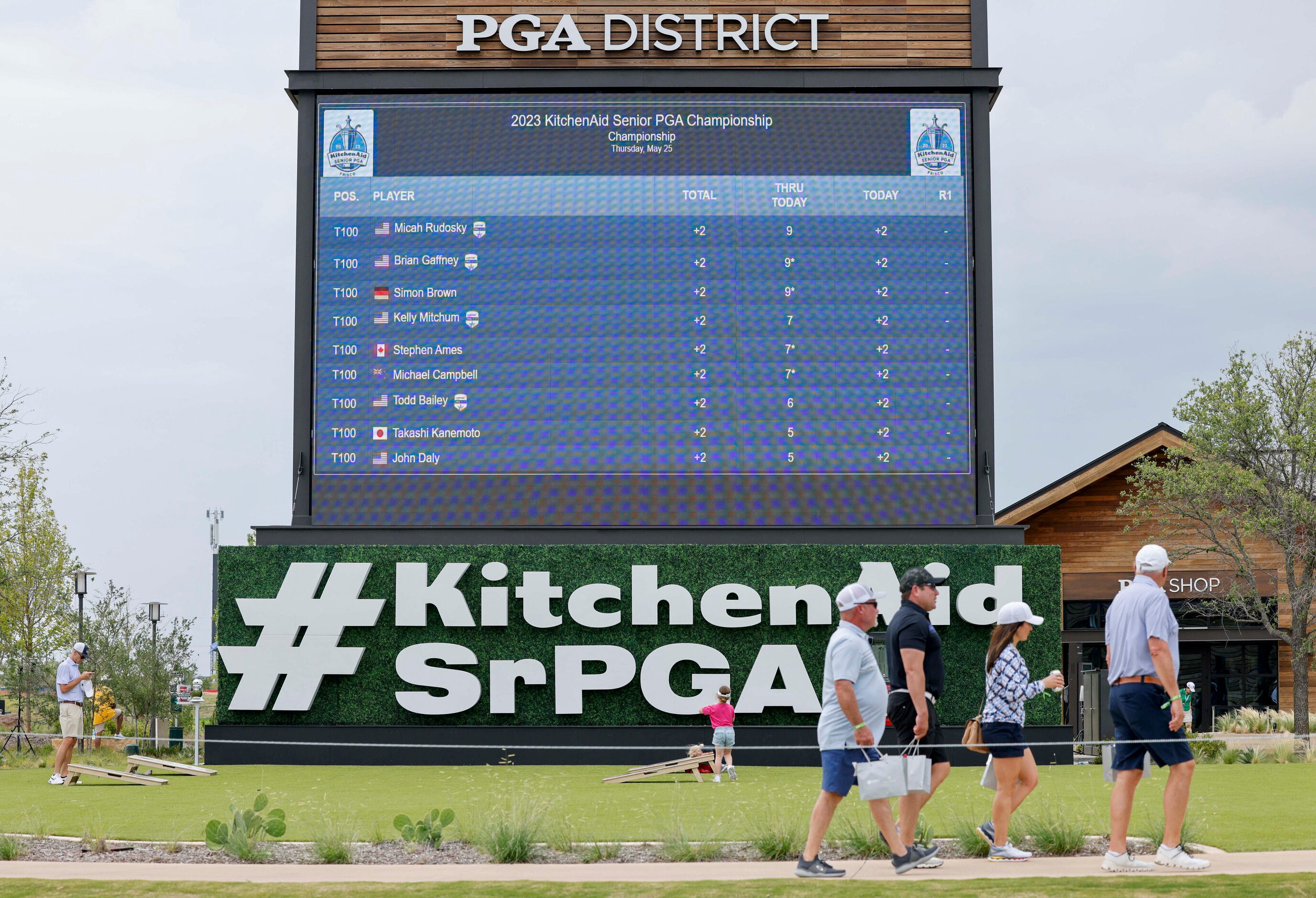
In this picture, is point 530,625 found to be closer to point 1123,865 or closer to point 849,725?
point 849,725

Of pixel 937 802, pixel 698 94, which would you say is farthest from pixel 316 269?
pixel 937 802

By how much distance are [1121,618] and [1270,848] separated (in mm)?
2452

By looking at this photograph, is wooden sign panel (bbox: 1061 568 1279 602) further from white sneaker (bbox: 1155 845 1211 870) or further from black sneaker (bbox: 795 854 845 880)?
black sneaker (bbox: 795 854 845 880)

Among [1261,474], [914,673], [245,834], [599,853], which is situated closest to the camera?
[914,673]

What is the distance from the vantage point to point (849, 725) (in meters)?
8.47

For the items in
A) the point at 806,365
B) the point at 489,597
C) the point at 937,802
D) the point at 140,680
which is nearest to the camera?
the point at 937,802

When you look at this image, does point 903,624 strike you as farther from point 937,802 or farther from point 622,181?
point 622,181

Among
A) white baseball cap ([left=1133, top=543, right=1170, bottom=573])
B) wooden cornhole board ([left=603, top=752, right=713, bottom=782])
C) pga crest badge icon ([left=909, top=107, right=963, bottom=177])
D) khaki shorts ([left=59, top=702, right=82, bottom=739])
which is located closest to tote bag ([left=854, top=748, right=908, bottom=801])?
white baseball cap ([left=1133, top=543, right=1170, bottom=573])

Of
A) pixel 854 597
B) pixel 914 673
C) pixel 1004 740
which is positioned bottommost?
pixel 1004 740

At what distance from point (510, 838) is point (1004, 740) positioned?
3310mm

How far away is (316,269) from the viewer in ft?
60.1

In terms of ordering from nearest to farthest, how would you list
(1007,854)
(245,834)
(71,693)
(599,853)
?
(1007,854), (599,853), (245,834), (71,693)

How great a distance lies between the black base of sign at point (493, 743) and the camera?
1988cm

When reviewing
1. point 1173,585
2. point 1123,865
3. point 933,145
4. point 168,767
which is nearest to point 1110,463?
point 1173,585
